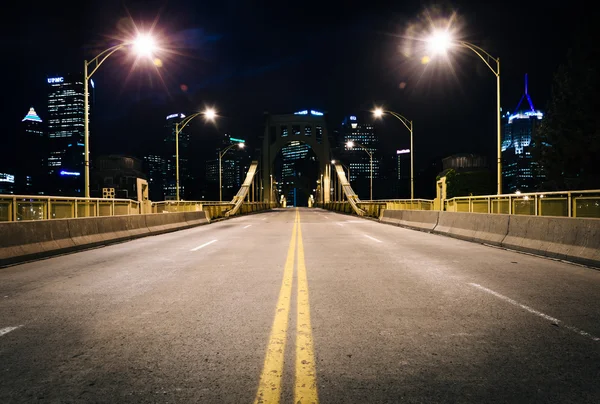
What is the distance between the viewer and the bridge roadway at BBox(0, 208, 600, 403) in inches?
113

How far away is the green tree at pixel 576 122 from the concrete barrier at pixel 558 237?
3826 centimetres

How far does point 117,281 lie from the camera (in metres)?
6.89

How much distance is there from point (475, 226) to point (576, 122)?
131 ft

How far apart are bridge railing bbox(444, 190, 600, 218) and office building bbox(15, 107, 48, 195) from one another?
143 meters

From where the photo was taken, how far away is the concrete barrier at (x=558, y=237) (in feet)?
28.0

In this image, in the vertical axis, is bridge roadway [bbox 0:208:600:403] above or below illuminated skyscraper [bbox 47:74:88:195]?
below

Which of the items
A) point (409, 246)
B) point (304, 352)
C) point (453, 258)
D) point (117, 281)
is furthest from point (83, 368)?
point (409, 246)

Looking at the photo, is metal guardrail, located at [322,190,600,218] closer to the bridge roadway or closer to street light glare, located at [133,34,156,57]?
the bridge roadway

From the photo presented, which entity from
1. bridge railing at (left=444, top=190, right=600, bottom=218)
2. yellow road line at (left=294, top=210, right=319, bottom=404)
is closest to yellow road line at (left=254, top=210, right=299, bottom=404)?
yellow road line at (left=294, top=210, right=319, bottom=404)

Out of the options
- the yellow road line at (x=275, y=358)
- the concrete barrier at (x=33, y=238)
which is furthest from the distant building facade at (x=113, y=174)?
the yellow road line at (x=275, y=358)

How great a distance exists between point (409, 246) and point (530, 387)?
9.48 m

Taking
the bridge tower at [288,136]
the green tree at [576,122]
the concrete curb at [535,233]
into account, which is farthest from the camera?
the bridge tower at [288,136]

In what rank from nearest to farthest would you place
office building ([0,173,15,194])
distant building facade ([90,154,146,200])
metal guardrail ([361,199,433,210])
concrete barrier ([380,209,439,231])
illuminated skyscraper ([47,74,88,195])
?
1. concrete barrier ([380,209,439,231])
2. metal guardrail ([361,199,433,210])
3. distant building facade ([90,154,146,200])
4. office building ([0,173,15,194])
5. illuminated skyscraper ([47,74,88,195])

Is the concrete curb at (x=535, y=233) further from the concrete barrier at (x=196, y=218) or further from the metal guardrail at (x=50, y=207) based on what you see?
the concrete barrier at (x=196, y=218)
